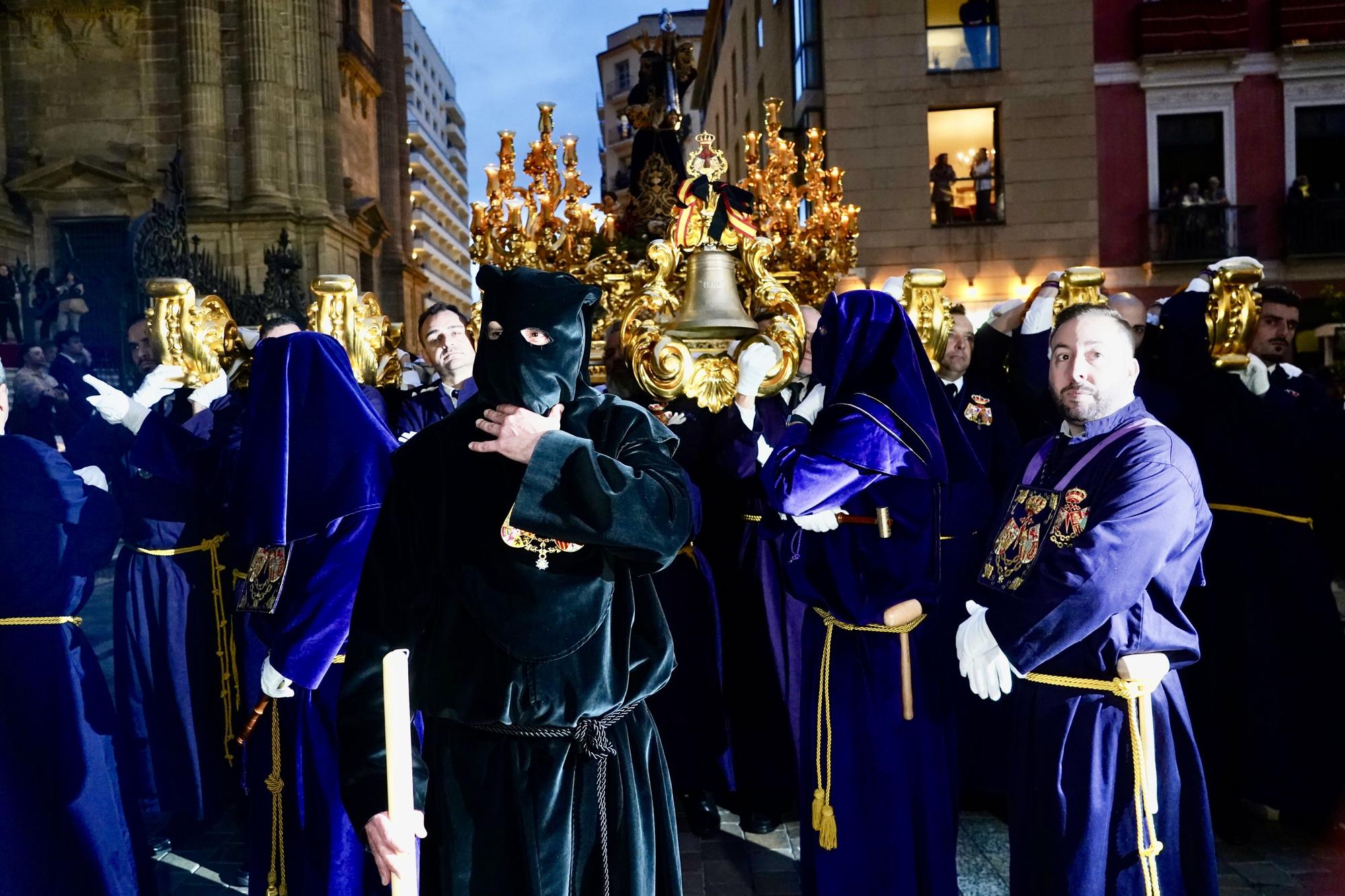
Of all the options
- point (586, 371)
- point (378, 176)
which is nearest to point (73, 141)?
point (378, 176)

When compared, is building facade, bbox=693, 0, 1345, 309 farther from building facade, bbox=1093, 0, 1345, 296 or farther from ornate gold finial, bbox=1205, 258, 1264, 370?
ornate gold finial, bbox=1205, 258, 1264, 370

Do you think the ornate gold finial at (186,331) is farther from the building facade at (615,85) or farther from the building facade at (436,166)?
the building facade at (436,166)

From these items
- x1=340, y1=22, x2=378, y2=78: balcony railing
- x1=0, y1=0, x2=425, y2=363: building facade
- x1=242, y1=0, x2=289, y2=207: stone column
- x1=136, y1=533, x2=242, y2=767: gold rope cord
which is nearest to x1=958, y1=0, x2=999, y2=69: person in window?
x1=0, y1=0, x2=425, y2=363: building facade

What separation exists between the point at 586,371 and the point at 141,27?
23966 mm

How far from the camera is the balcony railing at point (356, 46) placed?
26625 millimetres

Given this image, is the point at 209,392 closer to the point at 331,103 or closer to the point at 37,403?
the point at 37,403

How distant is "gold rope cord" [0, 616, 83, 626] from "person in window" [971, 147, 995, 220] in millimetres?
16816

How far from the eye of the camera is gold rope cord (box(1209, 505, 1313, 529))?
14.0 feet

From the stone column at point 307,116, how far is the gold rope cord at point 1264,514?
70.1 ft

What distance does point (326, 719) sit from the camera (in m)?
3.07

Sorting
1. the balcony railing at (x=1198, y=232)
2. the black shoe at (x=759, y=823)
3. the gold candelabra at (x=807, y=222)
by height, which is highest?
the balcony railing at (x=1198, y=232)

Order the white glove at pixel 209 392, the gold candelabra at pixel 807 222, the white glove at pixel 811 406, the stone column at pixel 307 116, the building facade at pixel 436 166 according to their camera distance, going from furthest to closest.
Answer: the building facade at pixel 436 166 < the stone column at pixel 307 116 < the gold candelabra at pixel 807 222 < the white glove at pixel 209 392 < the white glove at pixel 811 406

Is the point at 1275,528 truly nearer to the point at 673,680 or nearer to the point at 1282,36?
the point at 673,680

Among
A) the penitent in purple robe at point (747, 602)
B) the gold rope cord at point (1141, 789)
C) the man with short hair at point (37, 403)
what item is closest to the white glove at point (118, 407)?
the penitent in purple robe at point (747, 602)
